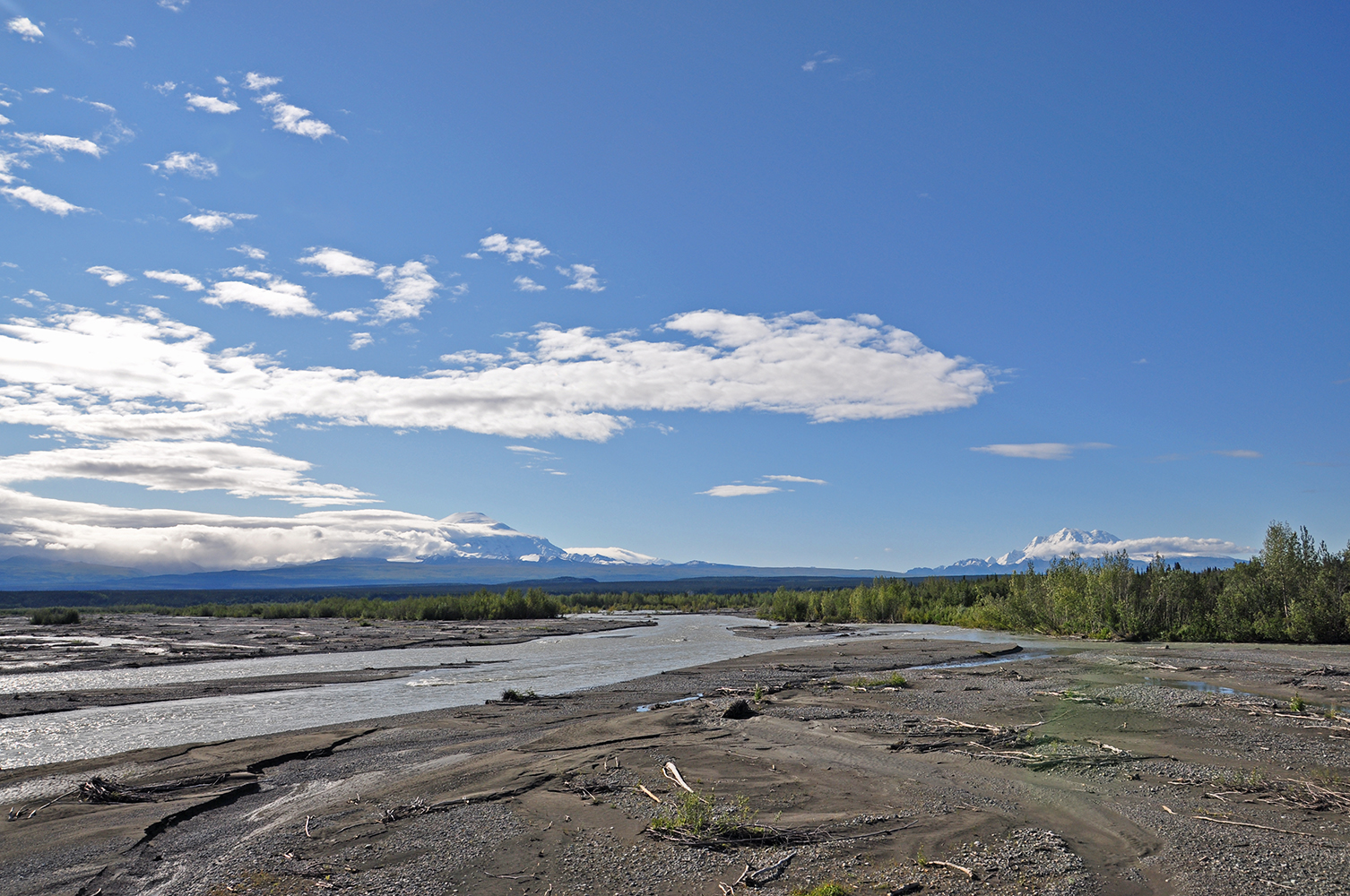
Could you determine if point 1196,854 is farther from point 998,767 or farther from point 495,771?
point 495,771

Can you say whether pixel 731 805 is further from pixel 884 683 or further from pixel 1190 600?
pixel 1190 600

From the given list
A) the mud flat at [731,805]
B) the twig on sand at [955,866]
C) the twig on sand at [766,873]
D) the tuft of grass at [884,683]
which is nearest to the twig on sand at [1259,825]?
the mud flat at [731,805]

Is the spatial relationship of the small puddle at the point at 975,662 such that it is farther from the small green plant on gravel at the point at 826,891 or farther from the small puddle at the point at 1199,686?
the small green plant on gravel at the point at 826,891

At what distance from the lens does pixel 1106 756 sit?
13961 millimetres

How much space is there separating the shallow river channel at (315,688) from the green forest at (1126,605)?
6.88m

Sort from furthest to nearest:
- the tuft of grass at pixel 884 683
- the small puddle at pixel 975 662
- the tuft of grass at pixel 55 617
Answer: the tuft of grass at pixel 55 617 → the small puddle at pixel 975 662 → the tuft of grass at pixel 884 683

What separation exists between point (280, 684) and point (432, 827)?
23.8 m

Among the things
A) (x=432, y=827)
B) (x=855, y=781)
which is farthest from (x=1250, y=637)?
(x=432, y=827)

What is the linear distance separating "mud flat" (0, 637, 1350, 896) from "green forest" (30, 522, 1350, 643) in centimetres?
2870

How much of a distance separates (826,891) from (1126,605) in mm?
50877

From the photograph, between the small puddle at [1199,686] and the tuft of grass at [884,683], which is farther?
the tuft of grass at [884,683]

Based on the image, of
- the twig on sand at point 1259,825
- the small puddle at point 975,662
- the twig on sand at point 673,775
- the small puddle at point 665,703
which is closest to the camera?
the twig on sand at point 1259,825

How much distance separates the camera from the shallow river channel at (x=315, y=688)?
1945 centimetres

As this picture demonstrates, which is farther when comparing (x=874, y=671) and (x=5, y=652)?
(x=5, y=652)
